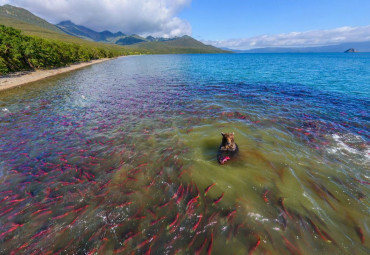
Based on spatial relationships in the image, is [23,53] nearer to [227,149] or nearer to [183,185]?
[183,185]

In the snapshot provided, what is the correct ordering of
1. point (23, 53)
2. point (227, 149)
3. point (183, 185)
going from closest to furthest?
1. point (183, 185)
2. point (227, 149)
3. point (23, 53)

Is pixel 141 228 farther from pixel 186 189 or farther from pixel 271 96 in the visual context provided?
pixel 271 96

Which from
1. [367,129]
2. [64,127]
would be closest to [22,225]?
[64,127]

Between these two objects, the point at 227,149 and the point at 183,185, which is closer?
the point at 183,185

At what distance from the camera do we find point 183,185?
323 inches

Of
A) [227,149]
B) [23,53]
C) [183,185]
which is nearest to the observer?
[183,185]

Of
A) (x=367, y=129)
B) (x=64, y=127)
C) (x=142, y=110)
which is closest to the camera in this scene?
(x=367, y=129)

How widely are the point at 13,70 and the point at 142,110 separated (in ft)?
171

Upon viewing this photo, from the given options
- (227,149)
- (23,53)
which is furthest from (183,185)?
(23,53)

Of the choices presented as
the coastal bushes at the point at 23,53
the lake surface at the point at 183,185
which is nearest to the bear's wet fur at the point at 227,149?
the lake surface at the point at 183,185

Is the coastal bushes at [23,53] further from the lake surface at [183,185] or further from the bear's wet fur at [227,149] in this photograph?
the bear's wet fur at [227,149]

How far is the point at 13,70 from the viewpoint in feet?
145

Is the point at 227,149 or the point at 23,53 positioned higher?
the point at 23,53

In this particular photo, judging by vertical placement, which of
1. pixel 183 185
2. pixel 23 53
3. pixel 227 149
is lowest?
pixel 183 185
